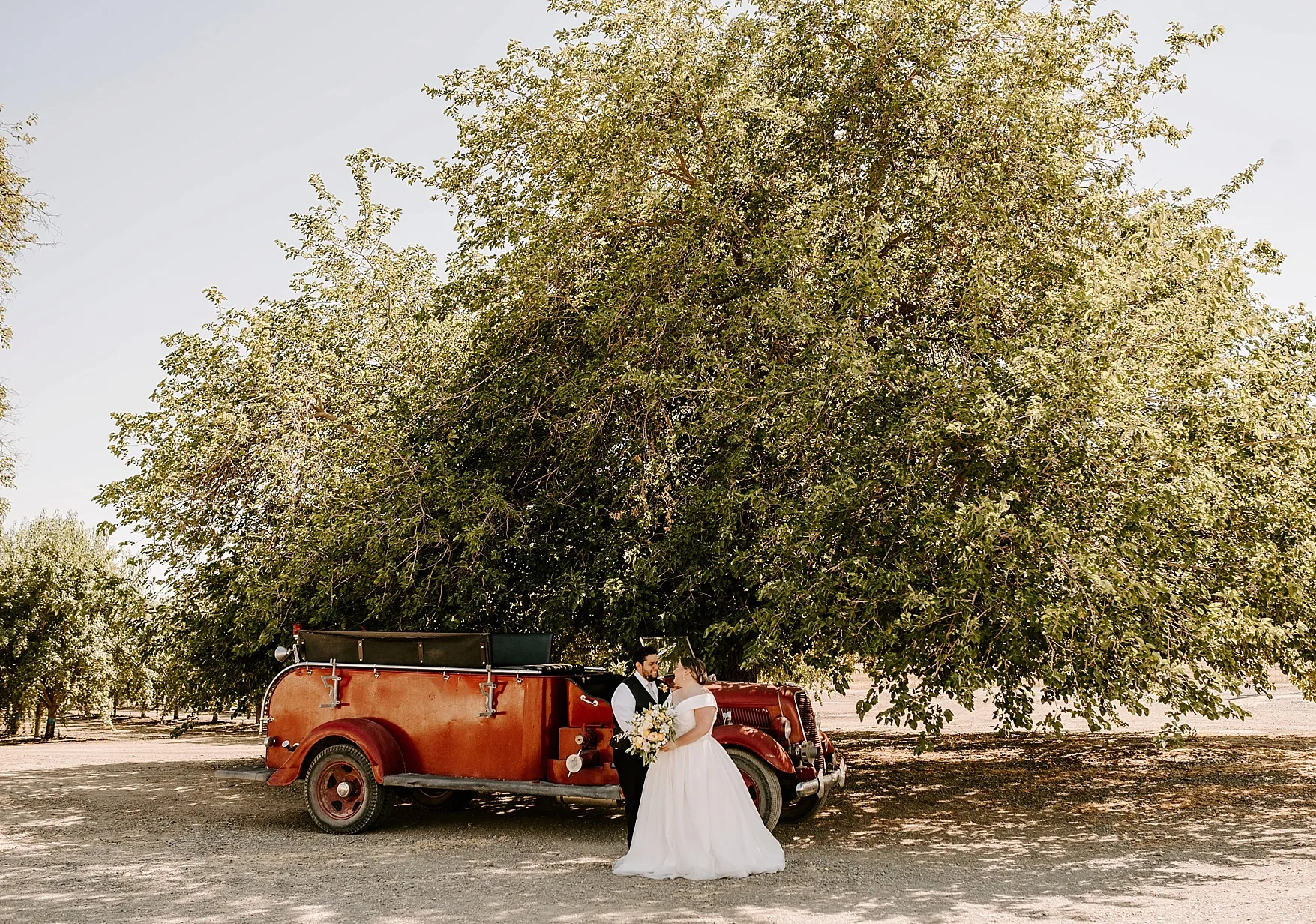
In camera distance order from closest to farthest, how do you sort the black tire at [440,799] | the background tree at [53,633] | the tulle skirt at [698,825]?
the tulle skirt at [698,825] → the black tire at [440,799] → the background tree at [53,633]

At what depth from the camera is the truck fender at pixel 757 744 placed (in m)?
9.98

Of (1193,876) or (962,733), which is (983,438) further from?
(962,733)

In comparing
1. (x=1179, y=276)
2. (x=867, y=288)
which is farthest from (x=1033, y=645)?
(x=1179, y=276)

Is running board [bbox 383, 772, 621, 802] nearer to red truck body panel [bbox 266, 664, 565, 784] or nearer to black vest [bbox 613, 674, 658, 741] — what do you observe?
red truck body panel [bbox 266, 664, 565, 784]

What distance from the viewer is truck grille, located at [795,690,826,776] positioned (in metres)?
10.7

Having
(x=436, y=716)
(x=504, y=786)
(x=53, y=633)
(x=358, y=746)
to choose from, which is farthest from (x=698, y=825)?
(x=53, y=633)

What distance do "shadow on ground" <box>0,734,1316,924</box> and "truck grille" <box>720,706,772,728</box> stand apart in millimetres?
1108

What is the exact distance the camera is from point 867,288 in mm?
10539

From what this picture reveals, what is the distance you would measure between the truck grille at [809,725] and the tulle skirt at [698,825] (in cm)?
186

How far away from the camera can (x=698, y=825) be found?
8.78 m

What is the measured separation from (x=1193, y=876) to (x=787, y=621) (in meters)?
4.08

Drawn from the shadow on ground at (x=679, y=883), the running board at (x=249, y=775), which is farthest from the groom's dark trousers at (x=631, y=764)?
the running board at (x=249, y=775)

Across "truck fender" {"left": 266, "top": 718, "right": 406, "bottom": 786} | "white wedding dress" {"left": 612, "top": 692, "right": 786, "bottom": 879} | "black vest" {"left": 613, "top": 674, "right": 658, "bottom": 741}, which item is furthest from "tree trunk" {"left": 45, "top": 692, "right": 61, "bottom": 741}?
"white wedding dress" {"left": 612, "top": 692, "right": 786, "bottom": 879}

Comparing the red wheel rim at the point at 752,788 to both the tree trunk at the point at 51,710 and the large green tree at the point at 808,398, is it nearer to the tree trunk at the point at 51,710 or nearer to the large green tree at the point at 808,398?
the large green tree at the point at 808,398
